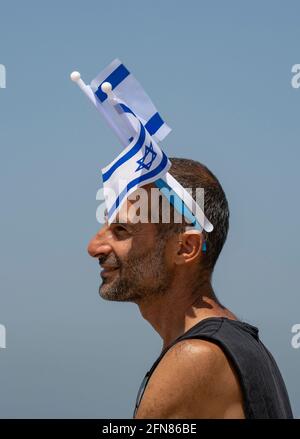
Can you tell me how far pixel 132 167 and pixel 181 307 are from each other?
4.21 ft

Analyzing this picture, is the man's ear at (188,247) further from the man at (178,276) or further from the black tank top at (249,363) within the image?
the black tank top at (249,363)

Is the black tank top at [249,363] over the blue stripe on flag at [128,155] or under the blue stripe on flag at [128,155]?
under

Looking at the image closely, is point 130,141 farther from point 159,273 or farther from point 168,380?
point 168,380

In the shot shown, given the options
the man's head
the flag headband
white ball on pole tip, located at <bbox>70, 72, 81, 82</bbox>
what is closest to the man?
the man's head

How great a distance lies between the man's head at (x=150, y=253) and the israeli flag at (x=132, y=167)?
0.37 ft

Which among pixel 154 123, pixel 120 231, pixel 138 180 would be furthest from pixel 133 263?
pixel 154 123

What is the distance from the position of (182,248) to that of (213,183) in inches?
25.5

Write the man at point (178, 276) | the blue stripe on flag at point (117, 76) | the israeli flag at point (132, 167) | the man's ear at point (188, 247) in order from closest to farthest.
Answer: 1. the man at point (178, 276)
2. the israeli flag at point (132, 167)
3. the blue stripe on flag at point (117, 76)
4. the man's ear at point (188, 247)

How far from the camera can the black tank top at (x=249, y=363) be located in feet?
19.4

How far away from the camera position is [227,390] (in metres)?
5.89

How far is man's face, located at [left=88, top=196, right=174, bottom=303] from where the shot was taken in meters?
6.91

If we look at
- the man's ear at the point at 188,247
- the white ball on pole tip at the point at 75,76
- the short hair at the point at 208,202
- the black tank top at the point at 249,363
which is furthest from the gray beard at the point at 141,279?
the white ball on pole tip at the point at 75,76

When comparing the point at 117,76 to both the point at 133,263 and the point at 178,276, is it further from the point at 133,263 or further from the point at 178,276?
the point at 178,276
